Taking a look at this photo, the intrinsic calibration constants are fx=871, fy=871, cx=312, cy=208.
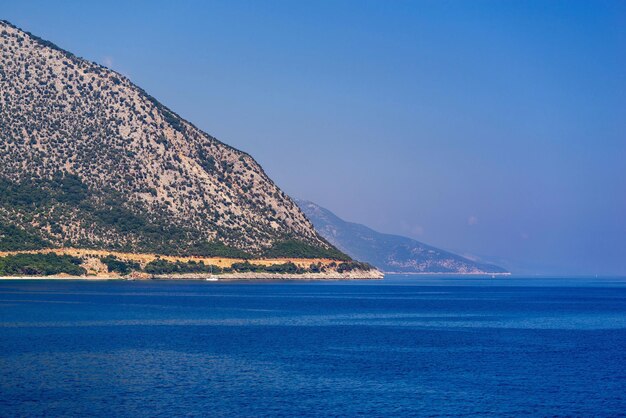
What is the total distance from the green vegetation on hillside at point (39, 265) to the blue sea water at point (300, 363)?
70265 millimetres

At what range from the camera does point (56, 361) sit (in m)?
65.5

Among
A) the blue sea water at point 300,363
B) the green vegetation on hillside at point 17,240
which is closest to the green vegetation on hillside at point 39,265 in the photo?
the green vegetation on hillside at point 17,240

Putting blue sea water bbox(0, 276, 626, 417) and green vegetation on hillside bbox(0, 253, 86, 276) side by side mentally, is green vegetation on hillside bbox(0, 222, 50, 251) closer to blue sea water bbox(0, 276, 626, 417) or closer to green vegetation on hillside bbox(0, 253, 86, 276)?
green vegetation on hillside bbox(0, 253, 86, 276)

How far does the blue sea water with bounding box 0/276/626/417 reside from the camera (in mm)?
51812

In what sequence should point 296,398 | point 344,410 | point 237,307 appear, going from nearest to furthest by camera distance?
point 344,410 → point 296,398 → point 237,307

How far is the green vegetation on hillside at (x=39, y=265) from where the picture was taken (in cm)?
18788

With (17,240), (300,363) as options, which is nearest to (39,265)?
(17,240)

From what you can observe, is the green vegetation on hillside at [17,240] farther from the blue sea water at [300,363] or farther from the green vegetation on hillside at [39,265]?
the blue sea water at [300,363]

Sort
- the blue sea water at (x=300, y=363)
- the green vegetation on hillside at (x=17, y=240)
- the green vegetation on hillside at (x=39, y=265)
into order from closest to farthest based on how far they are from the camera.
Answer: the blue sea water at (x=300, y=363) < the green vegetation on hillside at (x=17, y=240) < the green vegetation on hillside at (x=39, y=265)

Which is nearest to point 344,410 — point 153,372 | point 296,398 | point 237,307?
point 296,398

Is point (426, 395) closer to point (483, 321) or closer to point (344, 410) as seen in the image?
point (344, 410)

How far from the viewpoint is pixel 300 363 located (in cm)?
6788

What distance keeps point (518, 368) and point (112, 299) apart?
84.3 metres

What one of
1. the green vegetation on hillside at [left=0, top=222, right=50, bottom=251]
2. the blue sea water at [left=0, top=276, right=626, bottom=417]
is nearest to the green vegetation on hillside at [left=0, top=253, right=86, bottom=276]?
the green vegetation on hillside at [left=0, top=222, right=50, bottom=251]
